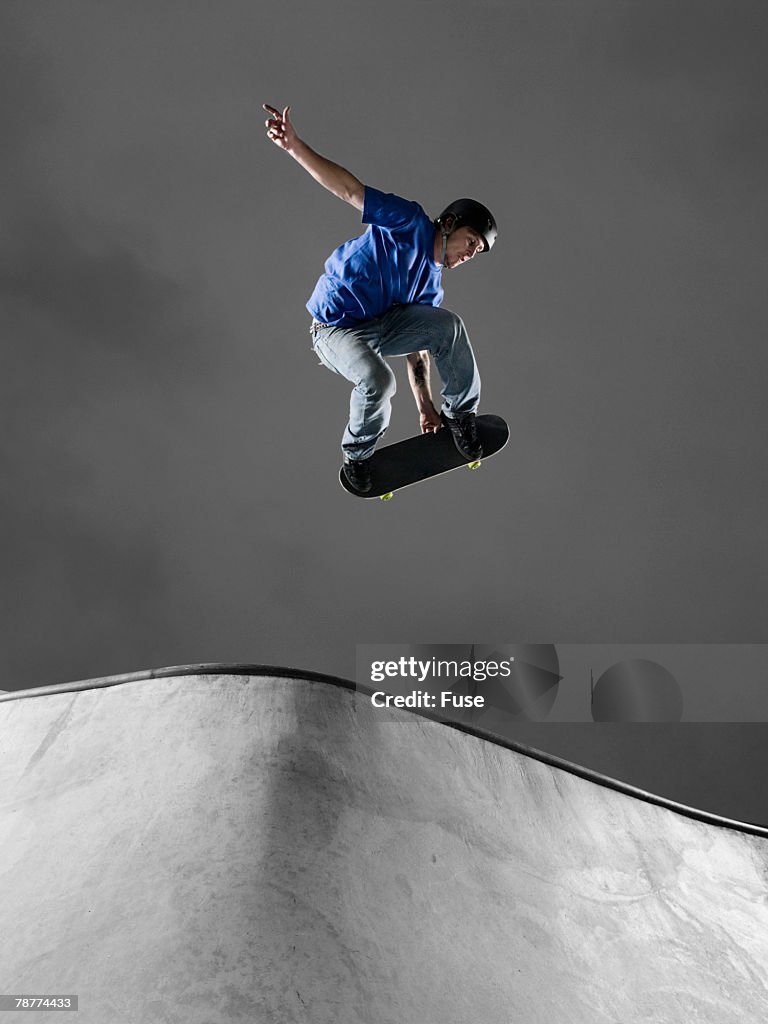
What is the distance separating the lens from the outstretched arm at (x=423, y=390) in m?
5.63

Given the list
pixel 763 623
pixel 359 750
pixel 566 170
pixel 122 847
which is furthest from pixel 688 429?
pixel 122 847

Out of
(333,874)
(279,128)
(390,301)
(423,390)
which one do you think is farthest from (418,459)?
(333,874)

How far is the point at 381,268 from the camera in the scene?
15.8 feet

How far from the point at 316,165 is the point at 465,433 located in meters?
1.81

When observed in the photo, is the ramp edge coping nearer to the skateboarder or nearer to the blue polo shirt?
the skateboarder

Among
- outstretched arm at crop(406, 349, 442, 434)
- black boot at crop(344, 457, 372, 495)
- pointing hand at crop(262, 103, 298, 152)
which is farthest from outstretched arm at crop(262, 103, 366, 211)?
black boot at crop(344, 457, 372, 495)

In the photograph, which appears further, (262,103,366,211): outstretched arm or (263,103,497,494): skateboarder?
(263,103,497,494): skateboarder

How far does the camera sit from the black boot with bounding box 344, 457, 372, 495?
210 inches

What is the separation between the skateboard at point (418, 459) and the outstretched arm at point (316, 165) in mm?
1568

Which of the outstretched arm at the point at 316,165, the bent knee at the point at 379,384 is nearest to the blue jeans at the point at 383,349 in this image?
the bent knee at the point at 379,384

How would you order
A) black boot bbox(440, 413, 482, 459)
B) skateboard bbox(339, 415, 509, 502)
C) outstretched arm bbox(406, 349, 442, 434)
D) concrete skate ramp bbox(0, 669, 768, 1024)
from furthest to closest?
outstretched arm bbox(406, 349, 442, 434), skateboard bbox(339, 415, 509, 502), black boot bbox(440, 413, 482, 459), concrete skate ramp bbox(0, 669, 768, 1024)

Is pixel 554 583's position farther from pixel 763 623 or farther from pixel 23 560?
pixel 23 560

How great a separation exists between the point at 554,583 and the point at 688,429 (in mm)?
4155

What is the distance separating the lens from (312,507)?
1812cm
